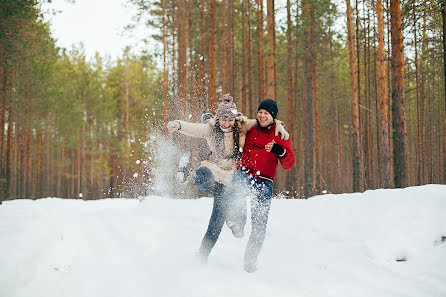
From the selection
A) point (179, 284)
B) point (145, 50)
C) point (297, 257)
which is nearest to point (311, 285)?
point (297, 257)

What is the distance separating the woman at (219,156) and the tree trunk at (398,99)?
262 inches

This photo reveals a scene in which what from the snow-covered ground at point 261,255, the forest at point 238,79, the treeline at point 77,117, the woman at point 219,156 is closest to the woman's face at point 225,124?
the woman at point 219,156

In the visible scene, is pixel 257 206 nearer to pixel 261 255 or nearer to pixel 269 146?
pixel 269 146

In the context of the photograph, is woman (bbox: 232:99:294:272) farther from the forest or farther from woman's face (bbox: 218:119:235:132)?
the forest

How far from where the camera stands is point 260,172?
376 cm

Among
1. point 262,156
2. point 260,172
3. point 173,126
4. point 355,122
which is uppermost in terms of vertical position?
point 355,122

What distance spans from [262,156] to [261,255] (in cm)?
159

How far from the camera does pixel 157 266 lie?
378cm

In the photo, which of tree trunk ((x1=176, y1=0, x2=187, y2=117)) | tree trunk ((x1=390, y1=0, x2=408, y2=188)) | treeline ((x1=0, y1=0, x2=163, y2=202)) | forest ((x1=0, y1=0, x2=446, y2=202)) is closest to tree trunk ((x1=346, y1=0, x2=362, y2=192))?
forest ((x1=0, y1=0, x2=446, y2=202))

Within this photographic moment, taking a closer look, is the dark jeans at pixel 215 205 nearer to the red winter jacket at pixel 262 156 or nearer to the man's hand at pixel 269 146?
the red winter jacket at pixel 262 156

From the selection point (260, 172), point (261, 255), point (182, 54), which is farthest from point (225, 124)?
point (182, 54)

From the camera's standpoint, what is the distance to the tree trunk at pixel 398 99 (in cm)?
892

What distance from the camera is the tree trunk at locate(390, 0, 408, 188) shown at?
8922 millimetres

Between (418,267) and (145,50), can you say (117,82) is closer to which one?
(145,50)
